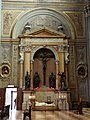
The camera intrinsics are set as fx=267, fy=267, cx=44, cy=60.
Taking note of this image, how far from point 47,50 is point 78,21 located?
3.58 meters

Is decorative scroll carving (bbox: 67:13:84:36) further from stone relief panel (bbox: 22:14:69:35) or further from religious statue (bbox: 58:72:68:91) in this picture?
religious statue (bbox: 58:72:68:91)

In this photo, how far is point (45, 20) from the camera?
22156mm

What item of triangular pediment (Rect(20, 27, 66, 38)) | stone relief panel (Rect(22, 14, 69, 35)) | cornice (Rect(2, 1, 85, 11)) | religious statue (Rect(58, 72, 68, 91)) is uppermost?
cornice (Rect(2, 1, 85, 11))

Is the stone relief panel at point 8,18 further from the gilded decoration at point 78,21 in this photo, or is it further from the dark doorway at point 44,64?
the gilded decoration at point 78,21

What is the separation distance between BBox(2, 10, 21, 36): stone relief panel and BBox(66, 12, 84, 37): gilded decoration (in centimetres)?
456

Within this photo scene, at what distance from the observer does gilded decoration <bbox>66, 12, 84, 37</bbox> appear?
22.0 meters

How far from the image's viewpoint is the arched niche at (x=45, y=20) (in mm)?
21891

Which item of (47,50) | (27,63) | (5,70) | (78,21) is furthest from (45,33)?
(5,70)

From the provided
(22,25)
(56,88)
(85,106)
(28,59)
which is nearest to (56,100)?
(56,88)

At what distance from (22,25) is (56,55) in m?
3.81

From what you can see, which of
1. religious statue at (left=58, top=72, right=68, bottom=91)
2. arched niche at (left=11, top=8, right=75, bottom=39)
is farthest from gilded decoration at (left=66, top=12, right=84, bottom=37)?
religious statue at (left=58, top=72, right=68, bottom=91)

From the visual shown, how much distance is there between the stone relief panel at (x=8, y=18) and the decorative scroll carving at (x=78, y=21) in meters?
4.56

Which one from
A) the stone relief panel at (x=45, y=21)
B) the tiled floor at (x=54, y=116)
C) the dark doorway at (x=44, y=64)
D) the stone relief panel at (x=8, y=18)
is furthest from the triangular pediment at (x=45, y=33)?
the tiled floor at (x=54, y=116)

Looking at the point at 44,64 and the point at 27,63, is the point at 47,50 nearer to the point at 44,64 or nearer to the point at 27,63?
the point at 44,64
